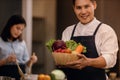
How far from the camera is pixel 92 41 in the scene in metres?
1.09

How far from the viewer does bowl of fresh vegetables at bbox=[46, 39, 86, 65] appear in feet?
3.16

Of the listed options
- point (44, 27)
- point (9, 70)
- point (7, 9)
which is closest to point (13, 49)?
point (9, 70)

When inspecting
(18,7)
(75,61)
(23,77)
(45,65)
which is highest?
(18,7)

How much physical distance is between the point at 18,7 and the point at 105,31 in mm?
832

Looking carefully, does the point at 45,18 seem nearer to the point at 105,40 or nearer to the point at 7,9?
the point at 7,9

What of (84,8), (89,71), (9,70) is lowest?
(9,70)

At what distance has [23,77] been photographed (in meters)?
1.19

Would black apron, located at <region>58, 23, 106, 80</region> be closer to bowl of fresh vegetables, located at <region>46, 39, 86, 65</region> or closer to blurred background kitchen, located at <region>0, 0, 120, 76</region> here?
bowl of fresh vegetables, located at <region>46, 39, 86, 65</region>

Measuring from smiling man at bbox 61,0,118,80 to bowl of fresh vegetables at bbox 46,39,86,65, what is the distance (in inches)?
2.2

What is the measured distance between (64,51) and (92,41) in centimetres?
16

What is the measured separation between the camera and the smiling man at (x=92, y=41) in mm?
1021

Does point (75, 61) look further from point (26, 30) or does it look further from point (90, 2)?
point (26, 30)

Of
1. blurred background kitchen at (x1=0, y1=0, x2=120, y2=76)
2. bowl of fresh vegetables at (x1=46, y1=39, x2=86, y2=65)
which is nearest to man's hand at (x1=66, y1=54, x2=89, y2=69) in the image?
bowl of fresh vegetables at (x1=46, y1=39, x2=86, y2=65)

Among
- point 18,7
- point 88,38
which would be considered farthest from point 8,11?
point 88,38
